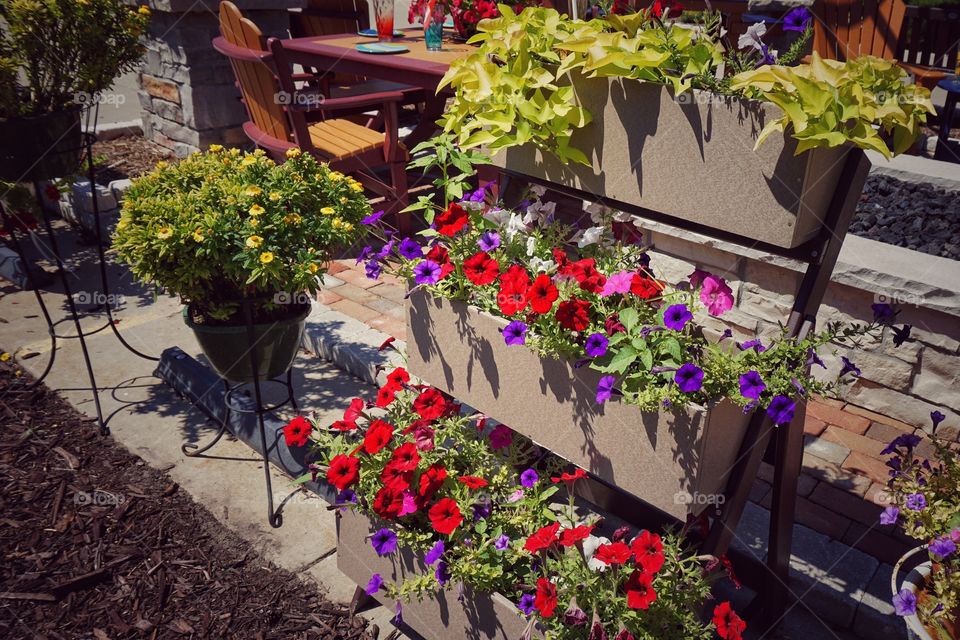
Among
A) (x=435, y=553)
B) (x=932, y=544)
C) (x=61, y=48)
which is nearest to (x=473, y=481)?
(x=435, y=553)

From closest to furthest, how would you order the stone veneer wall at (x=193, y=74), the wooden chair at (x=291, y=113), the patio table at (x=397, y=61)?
the patio table at (x=397, y=61) < the wooden chair at (x=291, y=113) < the stone veneer wall at (x=193, y=74)

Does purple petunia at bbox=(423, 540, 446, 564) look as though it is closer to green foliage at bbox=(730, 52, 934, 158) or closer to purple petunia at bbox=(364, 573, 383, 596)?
purple petunia at bbox=(364, 573, 383, 596)

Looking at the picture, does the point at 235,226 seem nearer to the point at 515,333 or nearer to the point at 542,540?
the point at 515,333

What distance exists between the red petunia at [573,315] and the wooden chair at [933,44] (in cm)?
528

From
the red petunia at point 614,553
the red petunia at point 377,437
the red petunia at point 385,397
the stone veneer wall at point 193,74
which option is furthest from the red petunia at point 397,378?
the stone veneer wall at point 193,74

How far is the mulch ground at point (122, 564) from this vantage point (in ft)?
7.61

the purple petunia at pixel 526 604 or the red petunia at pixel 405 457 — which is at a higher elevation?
the red petunia at pixel 405 457

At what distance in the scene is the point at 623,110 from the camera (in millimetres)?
1736

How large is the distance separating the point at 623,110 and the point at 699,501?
2.99 ft

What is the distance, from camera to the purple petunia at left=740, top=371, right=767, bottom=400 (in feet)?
5.08

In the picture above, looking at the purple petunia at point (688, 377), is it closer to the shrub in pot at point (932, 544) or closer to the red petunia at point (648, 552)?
the red petunia at point (648, 552)

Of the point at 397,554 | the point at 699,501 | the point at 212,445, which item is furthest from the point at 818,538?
the point at 212,445

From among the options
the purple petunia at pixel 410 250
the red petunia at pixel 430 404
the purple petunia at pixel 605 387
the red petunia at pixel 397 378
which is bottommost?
the red petunia at pixel 430 404

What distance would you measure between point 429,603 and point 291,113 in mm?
3017
